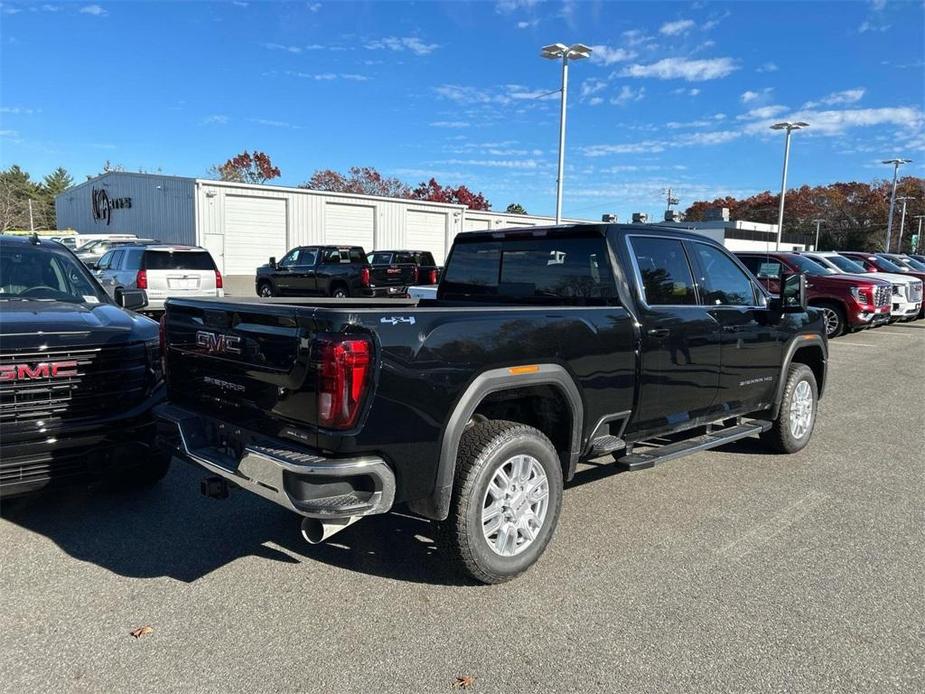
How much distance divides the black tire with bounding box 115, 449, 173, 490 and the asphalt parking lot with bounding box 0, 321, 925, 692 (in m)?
0.10

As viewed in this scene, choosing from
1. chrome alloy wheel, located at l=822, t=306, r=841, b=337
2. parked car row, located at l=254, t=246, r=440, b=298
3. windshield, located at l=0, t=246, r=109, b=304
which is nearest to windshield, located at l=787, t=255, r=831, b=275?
chrome alloy wheel, located at l=822, t=306, r=841, b=337

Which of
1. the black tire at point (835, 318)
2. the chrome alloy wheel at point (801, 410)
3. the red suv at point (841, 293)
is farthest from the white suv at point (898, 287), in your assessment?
the chrome alloy wheel at point (801, 410)

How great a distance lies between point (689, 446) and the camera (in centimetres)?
471

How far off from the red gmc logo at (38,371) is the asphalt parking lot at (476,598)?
0.98 metres

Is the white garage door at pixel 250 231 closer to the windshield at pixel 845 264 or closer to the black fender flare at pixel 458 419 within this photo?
the windshield at pixel 845 264

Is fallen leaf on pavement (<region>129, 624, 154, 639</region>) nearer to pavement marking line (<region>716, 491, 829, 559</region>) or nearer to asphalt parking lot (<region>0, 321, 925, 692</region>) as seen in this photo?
asphalt parking lot (<region>0, 321, 925, 692</region>)

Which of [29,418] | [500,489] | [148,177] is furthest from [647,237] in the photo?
[148,177]

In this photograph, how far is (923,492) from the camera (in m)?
5.13

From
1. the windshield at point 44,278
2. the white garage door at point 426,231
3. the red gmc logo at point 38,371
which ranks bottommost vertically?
the red gmc logo at point 38,371

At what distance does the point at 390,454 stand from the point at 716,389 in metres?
2.93

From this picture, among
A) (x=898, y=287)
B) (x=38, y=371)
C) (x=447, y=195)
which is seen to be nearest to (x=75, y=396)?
(x=38, y=371)

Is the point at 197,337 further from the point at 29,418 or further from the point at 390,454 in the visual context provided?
the point at 390,454

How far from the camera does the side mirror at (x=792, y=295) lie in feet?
17.6

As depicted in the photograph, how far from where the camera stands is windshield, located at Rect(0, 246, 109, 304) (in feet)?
17.0
